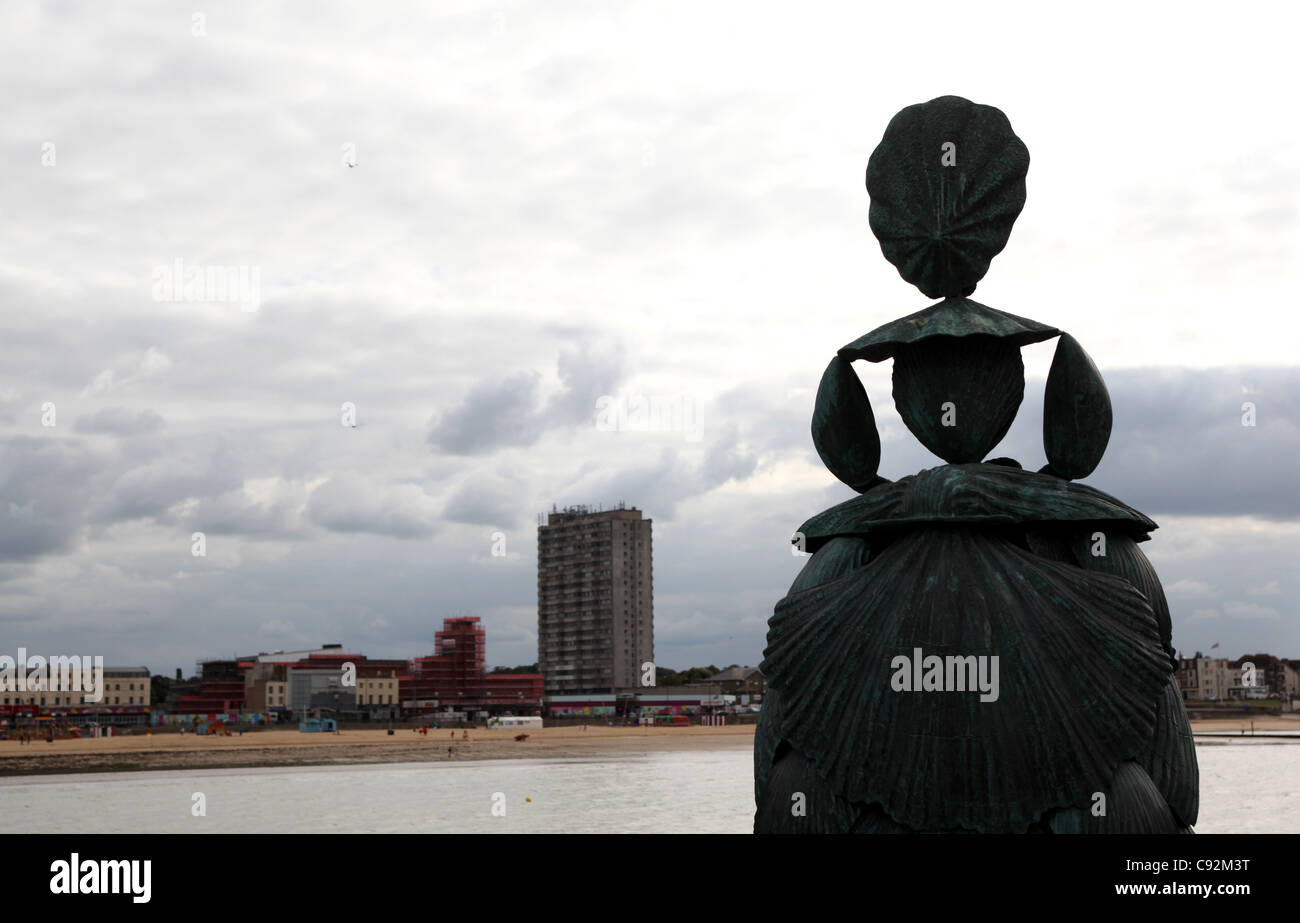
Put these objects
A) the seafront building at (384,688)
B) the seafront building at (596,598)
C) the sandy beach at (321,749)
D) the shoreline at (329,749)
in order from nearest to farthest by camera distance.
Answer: the shoreline at (329,749) → the sandy beach at (321,749) → the seafront building at (384,688) → the seafront building at (596,598)

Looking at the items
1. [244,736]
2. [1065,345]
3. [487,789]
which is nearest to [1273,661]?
[244,736]

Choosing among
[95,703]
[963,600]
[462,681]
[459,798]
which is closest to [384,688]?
[462,681]

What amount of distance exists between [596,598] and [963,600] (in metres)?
136

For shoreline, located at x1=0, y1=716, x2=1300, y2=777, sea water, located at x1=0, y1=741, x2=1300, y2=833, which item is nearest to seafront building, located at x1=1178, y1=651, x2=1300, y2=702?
shoreline, located at x1=0, y1=716, x2=1300, y2=777

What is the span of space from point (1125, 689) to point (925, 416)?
2219mm

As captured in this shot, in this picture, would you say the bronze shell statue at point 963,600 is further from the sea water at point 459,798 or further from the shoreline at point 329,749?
the shoreline at point 329,749

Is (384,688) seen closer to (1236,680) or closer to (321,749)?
(321,749)

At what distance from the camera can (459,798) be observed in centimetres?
4062

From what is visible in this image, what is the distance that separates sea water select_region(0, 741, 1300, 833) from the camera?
32.2 metres

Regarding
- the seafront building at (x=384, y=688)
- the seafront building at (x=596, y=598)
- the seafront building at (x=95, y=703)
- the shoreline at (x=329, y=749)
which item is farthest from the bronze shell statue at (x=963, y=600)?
the seafront building at (x=596, y=598)

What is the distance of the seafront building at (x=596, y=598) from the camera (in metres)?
142

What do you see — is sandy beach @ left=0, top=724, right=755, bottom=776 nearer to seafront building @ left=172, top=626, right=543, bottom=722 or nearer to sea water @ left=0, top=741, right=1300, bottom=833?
sea water @ left=0, top=741, right=1300, bottom=833

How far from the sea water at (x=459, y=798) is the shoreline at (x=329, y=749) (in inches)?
157
